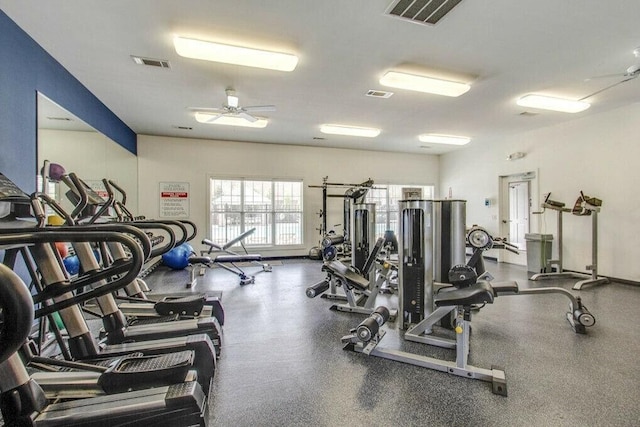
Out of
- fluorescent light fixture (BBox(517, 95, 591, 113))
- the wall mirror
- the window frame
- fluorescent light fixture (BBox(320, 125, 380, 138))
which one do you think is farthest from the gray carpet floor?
the window frame

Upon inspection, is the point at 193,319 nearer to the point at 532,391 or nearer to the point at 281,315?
the point at 281,315

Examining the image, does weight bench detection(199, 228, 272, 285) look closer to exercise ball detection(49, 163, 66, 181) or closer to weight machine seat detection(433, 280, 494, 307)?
exercise ball detection(49, 163, 66, 181)

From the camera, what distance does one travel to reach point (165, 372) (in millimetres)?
1646

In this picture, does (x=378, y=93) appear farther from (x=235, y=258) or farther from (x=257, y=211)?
(x=257, y=211)

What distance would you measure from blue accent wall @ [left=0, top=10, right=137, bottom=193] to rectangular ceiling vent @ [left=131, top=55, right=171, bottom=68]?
0.86 meters

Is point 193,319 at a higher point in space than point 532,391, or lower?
higher

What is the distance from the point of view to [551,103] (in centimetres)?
475

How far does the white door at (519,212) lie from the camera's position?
22.7ft

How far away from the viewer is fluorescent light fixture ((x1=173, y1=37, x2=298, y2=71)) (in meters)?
3.04

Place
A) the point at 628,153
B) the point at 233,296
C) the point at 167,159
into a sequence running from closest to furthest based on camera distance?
1. the point at 233,296
2. the point at 628,153
3. the point at 167,159

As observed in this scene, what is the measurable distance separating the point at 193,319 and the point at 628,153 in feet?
22.4

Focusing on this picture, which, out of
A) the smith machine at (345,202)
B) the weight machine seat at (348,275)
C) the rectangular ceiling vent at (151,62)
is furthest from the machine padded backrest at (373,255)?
the rectangular ceiling vent at (151,62)

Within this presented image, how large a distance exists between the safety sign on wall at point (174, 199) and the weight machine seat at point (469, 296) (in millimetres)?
6418

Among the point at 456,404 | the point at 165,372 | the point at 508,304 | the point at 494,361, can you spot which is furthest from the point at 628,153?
the point at 165,372
